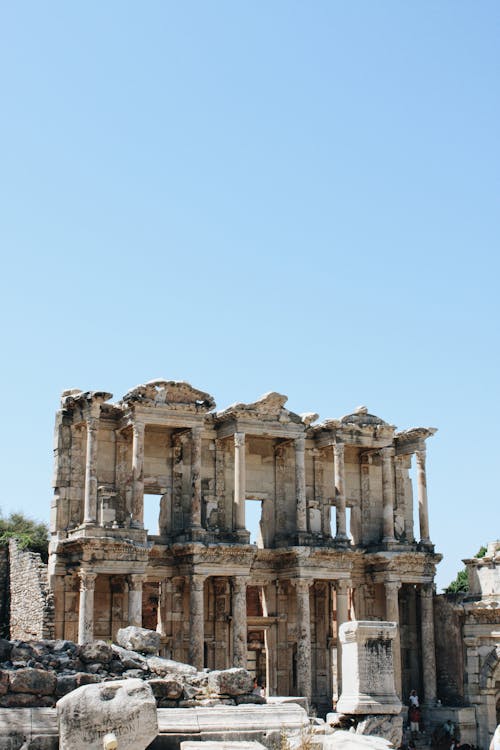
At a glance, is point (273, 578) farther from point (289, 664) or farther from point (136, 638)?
point (136, 638)

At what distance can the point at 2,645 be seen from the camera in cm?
1401

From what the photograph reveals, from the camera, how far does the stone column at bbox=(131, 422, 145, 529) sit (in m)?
28.1

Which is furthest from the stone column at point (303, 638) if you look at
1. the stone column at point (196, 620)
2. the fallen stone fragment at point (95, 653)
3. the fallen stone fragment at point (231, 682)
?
the fallen stone fragment at point (95, 653)

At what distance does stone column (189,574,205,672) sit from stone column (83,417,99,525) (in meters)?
3.30

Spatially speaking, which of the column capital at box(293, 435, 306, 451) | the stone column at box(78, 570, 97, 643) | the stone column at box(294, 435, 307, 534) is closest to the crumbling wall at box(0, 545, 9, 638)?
the stone column at box(78, 570, 97, 643)

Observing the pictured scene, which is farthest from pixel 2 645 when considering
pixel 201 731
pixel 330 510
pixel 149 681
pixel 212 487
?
pixel 330 510

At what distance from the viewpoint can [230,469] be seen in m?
31.7

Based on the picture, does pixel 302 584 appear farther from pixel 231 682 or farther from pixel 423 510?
pixel 231 682

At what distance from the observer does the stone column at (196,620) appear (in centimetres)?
2816

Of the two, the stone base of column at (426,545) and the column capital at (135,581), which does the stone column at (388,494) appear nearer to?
the stone base of column at (426,545)

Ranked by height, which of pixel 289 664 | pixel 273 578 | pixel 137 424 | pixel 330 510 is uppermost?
pixel 137 424

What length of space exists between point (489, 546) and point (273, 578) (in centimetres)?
642

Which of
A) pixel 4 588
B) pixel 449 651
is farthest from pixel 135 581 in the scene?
pixel 449 651

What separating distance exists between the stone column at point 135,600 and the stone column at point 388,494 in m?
8.57
